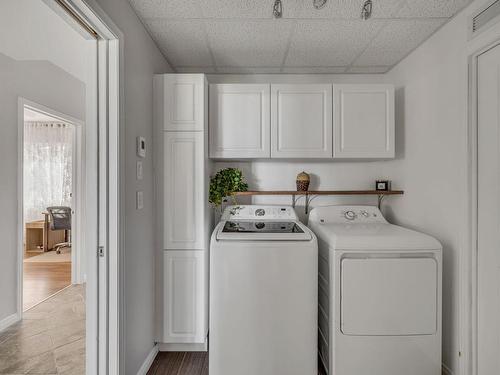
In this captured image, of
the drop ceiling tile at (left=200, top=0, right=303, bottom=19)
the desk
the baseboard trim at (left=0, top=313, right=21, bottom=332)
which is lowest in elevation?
the baseboard trim at (left=0, top=313, right=21, bottom=332)

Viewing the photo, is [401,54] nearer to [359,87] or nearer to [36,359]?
[359,87]

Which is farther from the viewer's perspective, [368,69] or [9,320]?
[368,69]

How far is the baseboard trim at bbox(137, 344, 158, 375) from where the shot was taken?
6.01 ft

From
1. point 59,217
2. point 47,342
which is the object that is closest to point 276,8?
point 47,342

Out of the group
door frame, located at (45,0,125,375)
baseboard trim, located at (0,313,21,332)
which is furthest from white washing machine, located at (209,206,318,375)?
baseboard trim, located at (0,313,21,332)

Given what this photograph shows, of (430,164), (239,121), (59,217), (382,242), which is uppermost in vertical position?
(239,121)

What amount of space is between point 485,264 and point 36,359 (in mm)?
2940

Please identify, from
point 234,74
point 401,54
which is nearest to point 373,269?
point 401,54

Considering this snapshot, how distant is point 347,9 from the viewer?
170cm

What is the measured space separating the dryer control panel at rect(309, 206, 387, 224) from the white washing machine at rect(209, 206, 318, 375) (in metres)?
0.73

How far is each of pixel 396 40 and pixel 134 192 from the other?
2.10m

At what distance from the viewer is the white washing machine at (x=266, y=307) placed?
5.77ft

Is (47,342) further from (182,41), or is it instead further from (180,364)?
(182,41)

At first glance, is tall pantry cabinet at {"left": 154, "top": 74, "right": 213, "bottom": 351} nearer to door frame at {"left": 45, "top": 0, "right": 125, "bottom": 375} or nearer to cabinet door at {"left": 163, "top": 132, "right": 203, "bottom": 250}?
cabinet door at {"left": 163, "top": 132, "right": 203, "bottom": 250}
